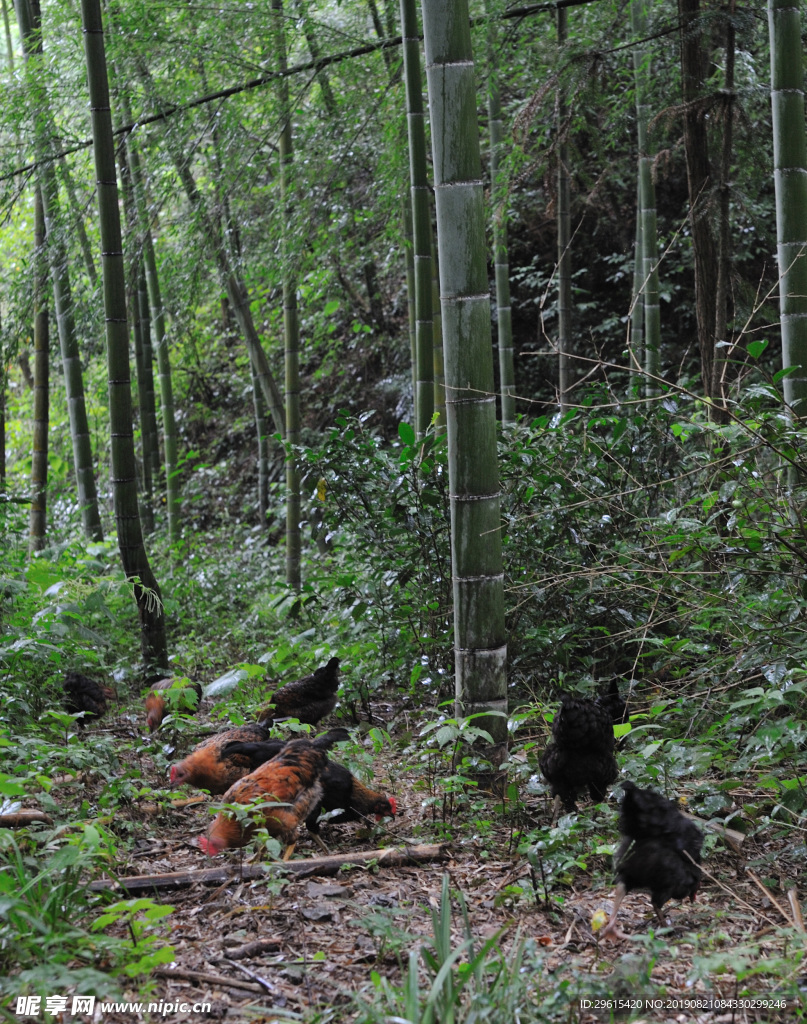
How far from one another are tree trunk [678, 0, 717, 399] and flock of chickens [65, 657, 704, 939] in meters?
2.09

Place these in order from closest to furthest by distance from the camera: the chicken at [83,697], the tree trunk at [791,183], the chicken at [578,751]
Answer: the chicken at [578,751]
the tree trunk at [791,183]
the chicken at [83,697]

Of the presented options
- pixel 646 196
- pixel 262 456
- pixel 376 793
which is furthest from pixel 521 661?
pixel 262 456

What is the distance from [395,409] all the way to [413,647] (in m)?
5.82

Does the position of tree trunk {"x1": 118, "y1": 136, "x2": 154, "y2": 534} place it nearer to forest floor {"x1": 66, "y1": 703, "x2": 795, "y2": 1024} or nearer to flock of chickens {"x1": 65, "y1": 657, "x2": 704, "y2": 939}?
flock of chickens {"x1": 65, "y1": 657, "x2": 704, "y2": 939}

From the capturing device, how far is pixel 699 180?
390 centimetres

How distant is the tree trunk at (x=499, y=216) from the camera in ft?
15.2

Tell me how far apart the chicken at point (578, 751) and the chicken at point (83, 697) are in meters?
2.08

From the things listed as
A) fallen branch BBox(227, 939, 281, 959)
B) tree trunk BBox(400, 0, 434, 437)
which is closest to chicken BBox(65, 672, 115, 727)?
tree trunk BBox(400, 0, 434, 437)

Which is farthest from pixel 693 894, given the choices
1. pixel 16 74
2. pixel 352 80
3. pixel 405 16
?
pixel 16 74

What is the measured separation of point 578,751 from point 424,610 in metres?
1.32

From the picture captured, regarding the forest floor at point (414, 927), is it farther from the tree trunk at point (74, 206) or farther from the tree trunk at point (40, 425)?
the tree trunk at point (40, 425)

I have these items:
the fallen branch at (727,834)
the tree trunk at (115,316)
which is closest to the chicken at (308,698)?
the tree trunk at (115,316)

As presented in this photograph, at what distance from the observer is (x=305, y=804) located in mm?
2307

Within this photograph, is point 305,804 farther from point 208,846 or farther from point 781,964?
point 781,964
